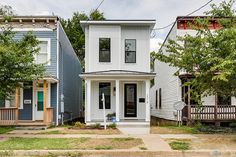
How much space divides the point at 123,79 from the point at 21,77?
8249mm

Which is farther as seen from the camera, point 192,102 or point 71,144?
point 192,102

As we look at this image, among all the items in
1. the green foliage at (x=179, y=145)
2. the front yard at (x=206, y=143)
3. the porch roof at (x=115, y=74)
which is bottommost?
the front yard at (x=206, y=143)

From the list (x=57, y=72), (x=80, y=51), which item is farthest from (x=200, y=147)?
(x=80, y=51)

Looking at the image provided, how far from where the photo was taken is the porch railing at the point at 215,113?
22.1 m

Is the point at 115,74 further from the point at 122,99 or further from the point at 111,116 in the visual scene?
the point at 111,116

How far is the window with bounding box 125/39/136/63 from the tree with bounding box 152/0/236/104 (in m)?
7.70

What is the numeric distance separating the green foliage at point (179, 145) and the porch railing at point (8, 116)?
1057 cm

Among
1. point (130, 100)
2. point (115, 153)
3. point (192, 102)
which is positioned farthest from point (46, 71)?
point (115, 153)

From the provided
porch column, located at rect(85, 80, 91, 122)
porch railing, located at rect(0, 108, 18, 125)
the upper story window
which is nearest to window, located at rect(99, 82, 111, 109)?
porch column, located at rect(85, 80, 91, 122)

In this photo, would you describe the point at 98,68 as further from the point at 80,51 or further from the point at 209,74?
the point at 80,51

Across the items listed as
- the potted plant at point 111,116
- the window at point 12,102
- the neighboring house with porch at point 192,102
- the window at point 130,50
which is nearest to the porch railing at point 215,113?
the neighboring house with porch at point 192,102

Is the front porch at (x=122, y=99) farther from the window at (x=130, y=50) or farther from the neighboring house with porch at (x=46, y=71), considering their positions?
the neighboring house with porch at (x=46, y=71)

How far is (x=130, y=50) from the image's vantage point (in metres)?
23.5

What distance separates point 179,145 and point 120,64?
1134 centimetres
